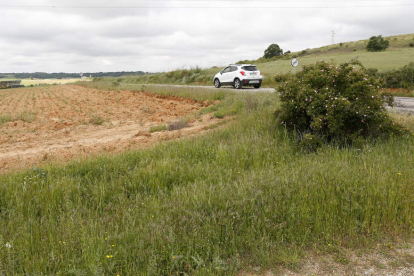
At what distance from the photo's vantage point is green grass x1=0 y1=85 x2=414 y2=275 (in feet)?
11.1

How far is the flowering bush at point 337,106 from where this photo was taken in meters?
7.39

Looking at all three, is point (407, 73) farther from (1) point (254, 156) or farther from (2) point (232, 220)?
(2) point (232, 220)

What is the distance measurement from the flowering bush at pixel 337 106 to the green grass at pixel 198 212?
883 millimetres

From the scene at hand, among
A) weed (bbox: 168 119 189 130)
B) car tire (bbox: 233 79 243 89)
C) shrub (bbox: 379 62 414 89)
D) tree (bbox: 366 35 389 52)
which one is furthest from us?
tree (bbox: 366 35 389 52)

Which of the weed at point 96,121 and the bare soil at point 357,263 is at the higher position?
the weed at point 96,121

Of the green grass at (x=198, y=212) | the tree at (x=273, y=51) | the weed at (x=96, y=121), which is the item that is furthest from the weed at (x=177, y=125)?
the tree at (x=273, y=51)

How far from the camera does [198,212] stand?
427cm

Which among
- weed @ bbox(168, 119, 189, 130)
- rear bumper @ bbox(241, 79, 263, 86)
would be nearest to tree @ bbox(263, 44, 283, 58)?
rear bumper @ bbox(241, 79, 263, 86)

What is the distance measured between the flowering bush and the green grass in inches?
34.7

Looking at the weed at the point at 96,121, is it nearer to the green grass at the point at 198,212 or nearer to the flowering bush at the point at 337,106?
the green grass at the point at 198,212

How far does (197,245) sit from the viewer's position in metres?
3.57

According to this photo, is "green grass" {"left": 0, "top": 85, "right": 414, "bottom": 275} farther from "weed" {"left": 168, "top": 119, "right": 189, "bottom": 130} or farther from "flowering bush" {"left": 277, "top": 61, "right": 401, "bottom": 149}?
"weed" {"left": 168, "top": 119, "right": 189, "bottom": 130}

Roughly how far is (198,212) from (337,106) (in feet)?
15.9

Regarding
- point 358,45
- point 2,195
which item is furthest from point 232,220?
point 358,45
